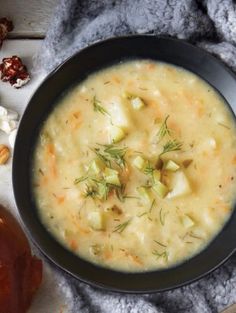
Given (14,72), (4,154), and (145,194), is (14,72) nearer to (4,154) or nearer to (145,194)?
(4,154)

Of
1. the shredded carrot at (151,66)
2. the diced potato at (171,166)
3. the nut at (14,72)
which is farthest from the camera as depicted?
the nut at (14,72)

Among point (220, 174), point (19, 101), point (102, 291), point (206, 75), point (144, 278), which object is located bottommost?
point (102, 291)

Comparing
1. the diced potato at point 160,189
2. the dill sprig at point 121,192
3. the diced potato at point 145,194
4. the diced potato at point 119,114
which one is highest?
the diced potato at point 119,114

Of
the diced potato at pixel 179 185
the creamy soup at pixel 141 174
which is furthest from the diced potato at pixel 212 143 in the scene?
the diced potato at pixel 179 185

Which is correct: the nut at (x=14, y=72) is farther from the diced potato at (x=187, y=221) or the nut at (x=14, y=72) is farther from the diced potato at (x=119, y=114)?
the diced potato at (x=187, y=221)

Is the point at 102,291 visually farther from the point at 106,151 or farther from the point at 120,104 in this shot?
the point at 120,104

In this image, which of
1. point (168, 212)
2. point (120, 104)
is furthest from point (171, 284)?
point (120, 104)
